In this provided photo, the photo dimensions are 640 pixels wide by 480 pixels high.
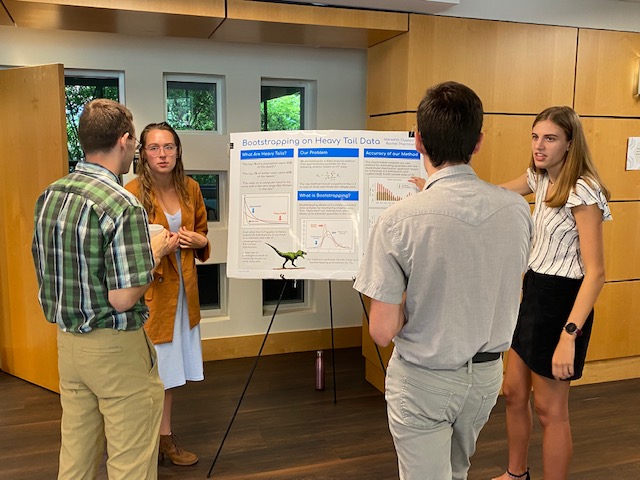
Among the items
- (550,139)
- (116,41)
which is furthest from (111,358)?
(116,41)

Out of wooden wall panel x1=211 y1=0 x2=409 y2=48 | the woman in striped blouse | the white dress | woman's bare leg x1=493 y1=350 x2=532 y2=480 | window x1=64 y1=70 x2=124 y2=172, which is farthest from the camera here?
A: window x1=64 y1=70 x2=124 y2=172

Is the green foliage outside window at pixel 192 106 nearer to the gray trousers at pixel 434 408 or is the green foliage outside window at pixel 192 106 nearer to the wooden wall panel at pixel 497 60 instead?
the wooden wall panel at pixel 497 60

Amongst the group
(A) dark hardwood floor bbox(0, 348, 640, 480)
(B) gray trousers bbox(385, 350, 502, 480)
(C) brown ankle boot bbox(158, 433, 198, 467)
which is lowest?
(A) dark hardwood floor bbox(0, 348, 640, 480)

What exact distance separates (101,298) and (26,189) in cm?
233

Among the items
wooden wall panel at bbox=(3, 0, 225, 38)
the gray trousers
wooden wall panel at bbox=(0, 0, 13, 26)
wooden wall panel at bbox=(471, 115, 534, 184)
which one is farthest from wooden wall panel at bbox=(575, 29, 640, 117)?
wooden wall panel at bbox=(0, 0, 13, 26)

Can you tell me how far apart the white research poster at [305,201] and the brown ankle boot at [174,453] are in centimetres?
88

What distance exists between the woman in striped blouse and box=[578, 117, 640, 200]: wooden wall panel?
1680mm

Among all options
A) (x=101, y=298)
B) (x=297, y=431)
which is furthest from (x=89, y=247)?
(x=297, y=431)

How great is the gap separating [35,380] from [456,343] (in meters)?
→ 3.36

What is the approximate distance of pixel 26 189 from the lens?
147 inches

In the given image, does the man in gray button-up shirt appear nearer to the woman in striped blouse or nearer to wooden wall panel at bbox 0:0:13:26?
the woman in striped blouse

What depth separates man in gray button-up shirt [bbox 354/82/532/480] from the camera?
142 centimetres

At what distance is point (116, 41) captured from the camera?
3980 mm

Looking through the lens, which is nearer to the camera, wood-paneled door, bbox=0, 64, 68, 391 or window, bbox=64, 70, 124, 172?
wood-paneled door, bbox=0, 64, 68, 391
